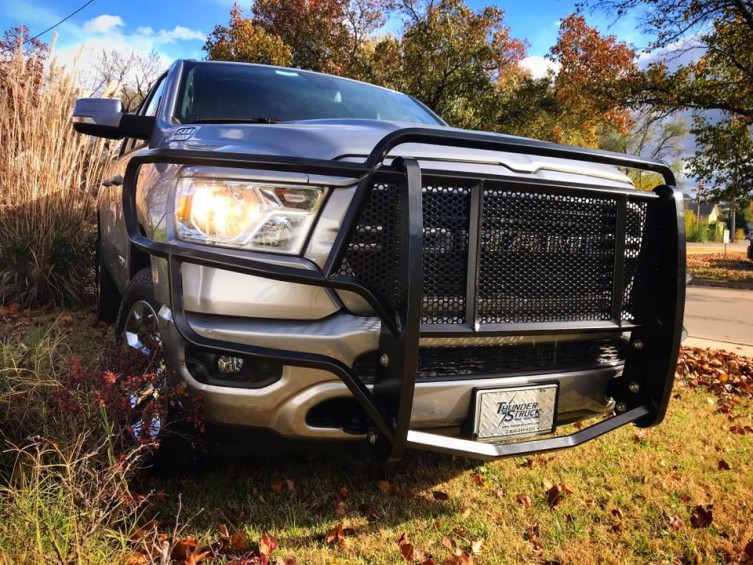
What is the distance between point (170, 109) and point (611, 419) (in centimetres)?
254

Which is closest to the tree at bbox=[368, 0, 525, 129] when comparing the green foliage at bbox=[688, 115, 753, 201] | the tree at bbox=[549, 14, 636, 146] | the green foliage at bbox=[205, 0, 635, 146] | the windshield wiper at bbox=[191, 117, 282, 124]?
the green foliage at bbox=[205, 0, 635, 146]

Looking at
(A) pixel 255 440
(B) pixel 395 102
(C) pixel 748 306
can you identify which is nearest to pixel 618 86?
(C) pixel 748 306

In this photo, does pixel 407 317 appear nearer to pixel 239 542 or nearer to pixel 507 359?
pixel 507 359

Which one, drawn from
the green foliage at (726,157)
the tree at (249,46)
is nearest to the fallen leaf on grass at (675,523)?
the green foliage at (726,157)

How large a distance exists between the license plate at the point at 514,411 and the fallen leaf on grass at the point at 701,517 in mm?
860

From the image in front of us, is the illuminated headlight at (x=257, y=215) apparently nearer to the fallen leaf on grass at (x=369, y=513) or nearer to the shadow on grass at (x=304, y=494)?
the shadow on grass at (x=304, y=494)

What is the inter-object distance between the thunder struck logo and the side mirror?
2133 millimetres

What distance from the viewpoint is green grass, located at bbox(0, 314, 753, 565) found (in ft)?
7.42

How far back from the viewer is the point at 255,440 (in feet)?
6.81

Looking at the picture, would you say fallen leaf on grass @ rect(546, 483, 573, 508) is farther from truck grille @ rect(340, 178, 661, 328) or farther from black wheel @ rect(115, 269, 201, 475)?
black wheel @ rect(115, 269, 201, 475)

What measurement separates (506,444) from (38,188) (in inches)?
216

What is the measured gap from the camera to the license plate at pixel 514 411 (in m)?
2.14

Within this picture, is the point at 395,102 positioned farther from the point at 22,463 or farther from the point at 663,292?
the point at 22,463

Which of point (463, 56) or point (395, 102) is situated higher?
point (463, 56)
